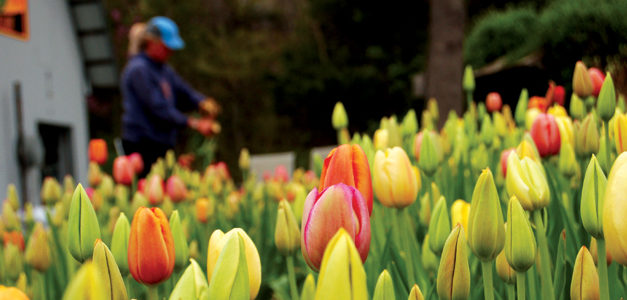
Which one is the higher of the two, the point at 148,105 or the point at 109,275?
the point at 148,105

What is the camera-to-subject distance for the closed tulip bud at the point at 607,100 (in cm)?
105

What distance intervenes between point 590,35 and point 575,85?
128cm

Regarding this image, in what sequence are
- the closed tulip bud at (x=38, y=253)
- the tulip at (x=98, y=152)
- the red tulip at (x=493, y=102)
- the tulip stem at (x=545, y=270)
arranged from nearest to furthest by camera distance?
the tulip stem at (x=545, y=270), the closed tulip bud at (x=38, y=253), the red tulip at (x=493, y=102), the tulip at (x=98, y=152)

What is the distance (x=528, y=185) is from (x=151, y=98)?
152 inches

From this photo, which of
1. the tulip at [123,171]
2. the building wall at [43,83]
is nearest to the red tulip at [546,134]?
the tulip at [123,171]

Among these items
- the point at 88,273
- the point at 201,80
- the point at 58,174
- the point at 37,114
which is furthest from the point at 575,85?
the point at 201,80

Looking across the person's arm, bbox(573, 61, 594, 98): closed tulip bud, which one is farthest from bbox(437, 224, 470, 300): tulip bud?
the person's arm

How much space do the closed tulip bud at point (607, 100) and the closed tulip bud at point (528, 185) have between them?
413 mm

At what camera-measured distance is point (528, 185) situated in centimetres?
74

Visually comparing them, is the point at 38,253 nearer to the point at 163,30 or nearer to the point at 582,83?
the point at 582,83

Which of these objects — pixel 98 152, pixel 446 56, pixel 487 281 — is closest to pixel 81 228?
pixel 487 281

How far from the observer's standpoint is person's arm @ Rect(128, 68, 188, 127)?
427cm

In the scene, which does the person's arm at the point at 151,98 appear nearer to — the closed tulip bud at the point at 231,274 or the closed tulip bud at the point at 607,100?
the closed tulip bud at the point at 607,100

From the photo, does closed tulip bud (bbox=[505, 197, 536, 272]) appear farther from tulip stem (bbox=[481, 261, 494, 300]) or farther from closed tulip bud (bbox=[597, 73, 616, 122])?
closed tulip bud (bbox=[597, 73, 616, 122])
